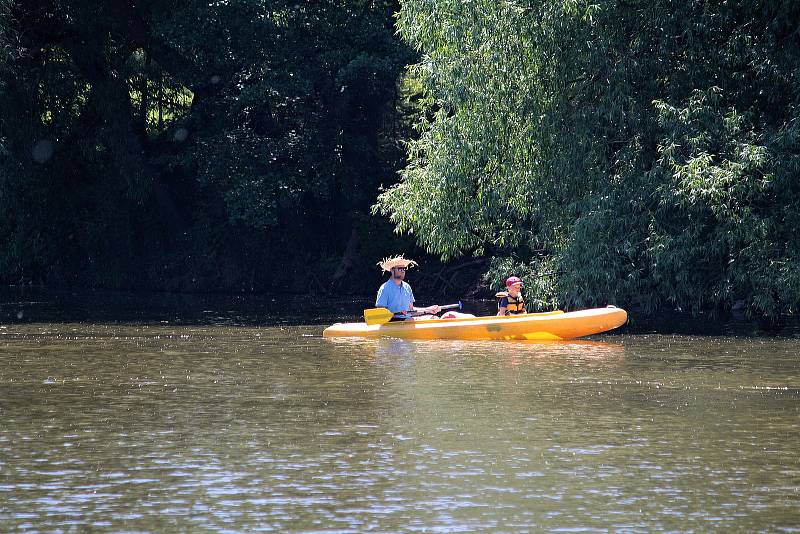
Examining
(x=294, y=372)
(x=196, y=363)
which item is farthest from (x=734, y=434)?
(x=196, y=363)

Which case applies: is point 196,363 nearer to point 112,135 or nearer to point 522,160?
point 522,160

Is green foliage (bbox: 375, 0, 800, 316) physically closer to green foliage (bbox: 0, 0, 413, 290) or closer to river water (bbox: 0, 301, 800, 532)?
river water (bbox: 0, 301, 800, 532)

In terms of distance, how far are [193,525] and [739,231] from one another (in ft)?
44.4

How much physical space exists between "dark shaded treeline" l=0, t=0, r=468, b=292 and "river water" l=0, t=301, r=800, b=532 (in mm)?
13460

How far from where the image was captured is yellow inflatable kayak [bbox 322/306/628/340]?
18500 millimetres

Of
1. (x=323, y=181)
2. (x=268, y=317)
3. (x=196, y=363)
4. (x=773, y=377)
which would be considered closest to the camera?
(x=773, y=377)

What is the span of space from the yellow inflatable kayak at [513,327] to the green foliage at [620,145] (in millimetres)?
1472

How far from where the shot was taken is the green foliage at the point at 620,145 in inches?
767

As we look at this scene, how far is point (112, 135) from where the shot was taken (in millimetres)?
31922

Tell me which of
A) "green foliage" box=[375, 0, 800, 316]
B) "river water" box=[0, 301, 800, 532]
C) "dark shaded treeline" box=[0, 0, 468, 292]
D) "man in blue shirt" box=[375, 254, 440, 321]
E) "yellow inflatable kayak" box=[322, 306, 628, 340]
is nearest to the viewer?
"river water" box=[0, 301, 800, 532]

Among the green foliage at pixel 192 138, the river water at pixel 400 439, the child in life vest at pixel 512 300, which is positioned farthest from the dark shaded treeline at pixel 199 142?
the river water at pixel 400 439

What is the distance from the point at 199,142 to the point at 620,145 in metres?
12.8

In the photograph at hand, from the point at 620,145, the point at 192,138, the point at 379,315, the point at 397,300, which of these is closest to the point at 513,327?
the point at 397,300

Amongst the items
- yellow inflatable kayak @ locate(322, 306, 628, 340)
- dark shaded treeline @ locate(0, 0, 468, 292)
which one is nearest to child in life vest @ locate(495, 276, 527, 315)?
yellow inflatable kayak @ locate(322, 306, 628, 340)
